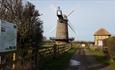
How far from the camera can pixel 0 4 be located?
21.5 metres

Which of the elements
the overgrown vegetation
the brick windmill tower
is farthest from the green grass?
the brick windmill tower

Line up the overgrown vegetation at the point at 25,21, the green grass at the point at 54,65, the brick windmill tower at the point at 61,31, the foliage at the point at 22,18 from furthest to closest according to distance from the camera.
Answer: the brick windmill tower at the point at 61,31, the green grass at the point at 54,65, the foliage at the point at 22,18, the overgrown vegetation at the point at 25,21

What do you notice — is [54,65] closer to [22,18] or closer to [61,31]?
[22,18]

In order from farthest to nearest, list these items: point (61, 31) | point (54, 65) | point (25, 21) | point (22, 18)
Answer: point (61, 31), point (54, 65), point (22, 18), point (25, 21)

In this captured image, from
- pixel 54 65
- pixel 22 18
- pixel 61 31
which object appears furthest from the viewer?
pixel 61 31

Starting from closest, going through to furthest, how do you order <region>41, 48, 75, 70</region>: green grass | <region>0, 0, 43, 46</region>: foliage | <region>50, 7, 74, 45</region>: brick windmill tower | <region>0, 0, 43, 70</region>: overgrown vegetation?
1. <region>0, 0, 43, 70</region>: overgrown vegetation
2. <region>0, 0, 43, 46</region>: foliage
3. <region>41, 48, 75, 70</region>: green grass
4. <region>50, 7, 74, 45</region>: brick windmill tower

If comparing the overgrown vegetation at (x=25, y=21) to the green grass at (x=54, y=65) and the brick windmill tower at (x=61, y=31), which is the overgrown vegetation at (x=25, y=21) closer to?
the green grass at (x=54, y=65)

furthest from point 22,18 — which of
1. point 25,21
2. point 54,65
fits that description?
point 54,65

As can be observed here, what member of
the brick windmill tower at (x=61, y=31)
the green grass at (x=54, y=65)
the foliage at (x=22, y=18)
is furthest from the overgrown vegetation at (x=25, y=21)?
the brick windmill tower at (x=61, y=31)

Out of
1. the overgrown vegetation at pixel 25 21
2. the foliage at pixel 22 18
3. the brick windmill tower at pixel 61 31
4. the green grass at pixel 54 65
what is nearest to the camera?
Answer: the overgrown vegetation at pixel 25 21

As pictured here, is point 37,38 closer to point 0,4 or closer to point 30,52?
point 0,4

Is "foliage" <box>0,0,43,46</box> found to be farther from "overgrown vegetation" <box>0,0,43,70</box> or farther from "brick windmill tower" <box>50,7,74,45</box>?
"brick windmill tower" <box>50,7,74,45</box>

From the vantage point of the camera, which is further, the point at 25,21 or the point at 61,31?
the point at 61,31

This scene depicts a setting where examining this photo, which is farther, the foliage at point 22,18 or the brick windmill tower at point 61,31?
the brick windmill tower at point 61,31
